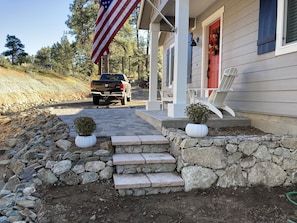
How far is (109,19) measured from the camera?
469cm

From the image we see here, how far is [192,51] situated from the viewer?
7.20 m

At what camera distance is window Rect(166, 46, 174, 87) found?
851 centimetres

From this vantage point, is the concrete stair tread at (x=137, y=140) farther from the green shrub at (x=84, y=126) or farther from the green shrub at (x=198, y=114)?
the green shrub at (x=198, y=114)

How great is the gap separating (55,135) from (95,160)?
51.2 inches

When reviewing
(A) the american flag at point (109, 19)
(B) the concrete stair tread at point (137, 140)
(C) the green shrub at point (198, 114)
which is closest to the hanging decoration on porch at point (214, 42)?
(A) the american flag at point (109, 19)

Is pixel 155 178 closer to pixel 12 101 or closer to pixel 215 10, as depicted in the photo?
pixel 215 10

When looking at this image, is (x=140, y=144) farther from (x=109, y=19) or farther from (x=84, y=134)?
(x=109, y=19)

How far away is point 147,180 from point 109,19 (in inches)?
118

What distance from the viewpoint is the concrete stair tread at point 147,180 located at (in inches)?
119

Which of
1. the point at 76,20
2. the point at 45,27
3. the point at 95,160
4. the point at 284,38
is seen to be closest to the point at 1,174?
the point at 95,160

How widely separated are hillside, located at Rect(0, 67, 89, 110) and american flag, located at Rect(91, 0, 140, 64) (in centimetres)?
878

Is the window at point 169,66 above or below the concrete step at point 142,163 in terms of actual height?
above

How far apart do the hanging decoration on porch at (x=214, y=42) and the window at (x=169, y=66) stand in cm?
232

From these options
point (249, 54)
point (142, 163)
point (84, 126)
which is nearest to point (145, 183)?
point (142, 163)
